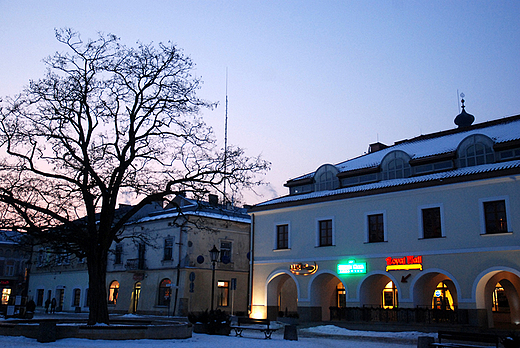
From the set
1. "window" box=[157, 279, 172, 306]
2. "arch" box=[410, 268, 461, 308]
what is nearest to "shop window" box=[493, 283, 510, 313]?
"arch" box=[410, 268, 461, 308]

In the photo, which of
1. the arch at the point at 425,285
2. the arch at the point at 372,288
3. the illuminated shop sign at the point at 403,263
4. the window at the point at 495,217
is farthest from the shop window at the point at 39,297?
the window at the point at 495,217

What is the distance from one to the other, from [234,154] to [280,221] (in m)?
12.0

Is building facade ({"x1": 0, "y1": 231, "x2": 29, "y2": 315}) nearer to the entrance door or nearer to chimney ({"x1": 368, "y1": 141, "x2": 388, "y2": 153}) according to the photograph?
the entrance door

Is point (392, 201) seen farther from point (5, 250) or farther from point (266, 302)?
point (5, 250)

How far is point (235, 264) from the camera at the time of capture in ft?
128

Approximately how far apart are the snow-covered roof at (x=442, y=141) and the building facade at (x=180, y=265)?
10.2 m

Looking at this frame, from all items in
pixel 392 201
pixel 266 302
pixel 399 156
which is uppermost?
pixel 399 156

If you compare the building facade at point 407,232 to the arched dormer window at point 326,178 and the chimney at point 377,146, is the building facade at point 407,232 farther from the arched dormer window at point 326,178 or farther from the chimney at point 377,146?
the chimney at point 377,146

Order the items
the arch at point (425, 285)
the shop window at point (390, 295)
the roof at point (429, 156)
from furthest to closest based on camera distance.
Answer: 1. the shop window at point (390, 295)
2. the arch at point (425, 285)
3. the roof at point (429, 156)

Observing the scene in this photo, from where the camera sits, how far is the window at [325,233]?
2763 cm

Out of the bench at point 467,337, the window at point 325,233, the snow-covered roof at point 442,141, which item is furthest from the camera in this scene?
the window at point 325,233

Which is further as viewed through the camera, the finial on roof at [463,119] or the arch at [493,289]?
the finial on roof at [463,119]

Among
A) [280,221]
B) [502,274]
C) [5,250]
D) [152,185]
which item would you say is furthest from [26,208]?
[5,250]

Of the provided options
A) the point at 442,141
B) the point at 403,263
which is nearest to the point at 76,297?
the point at 403,263
